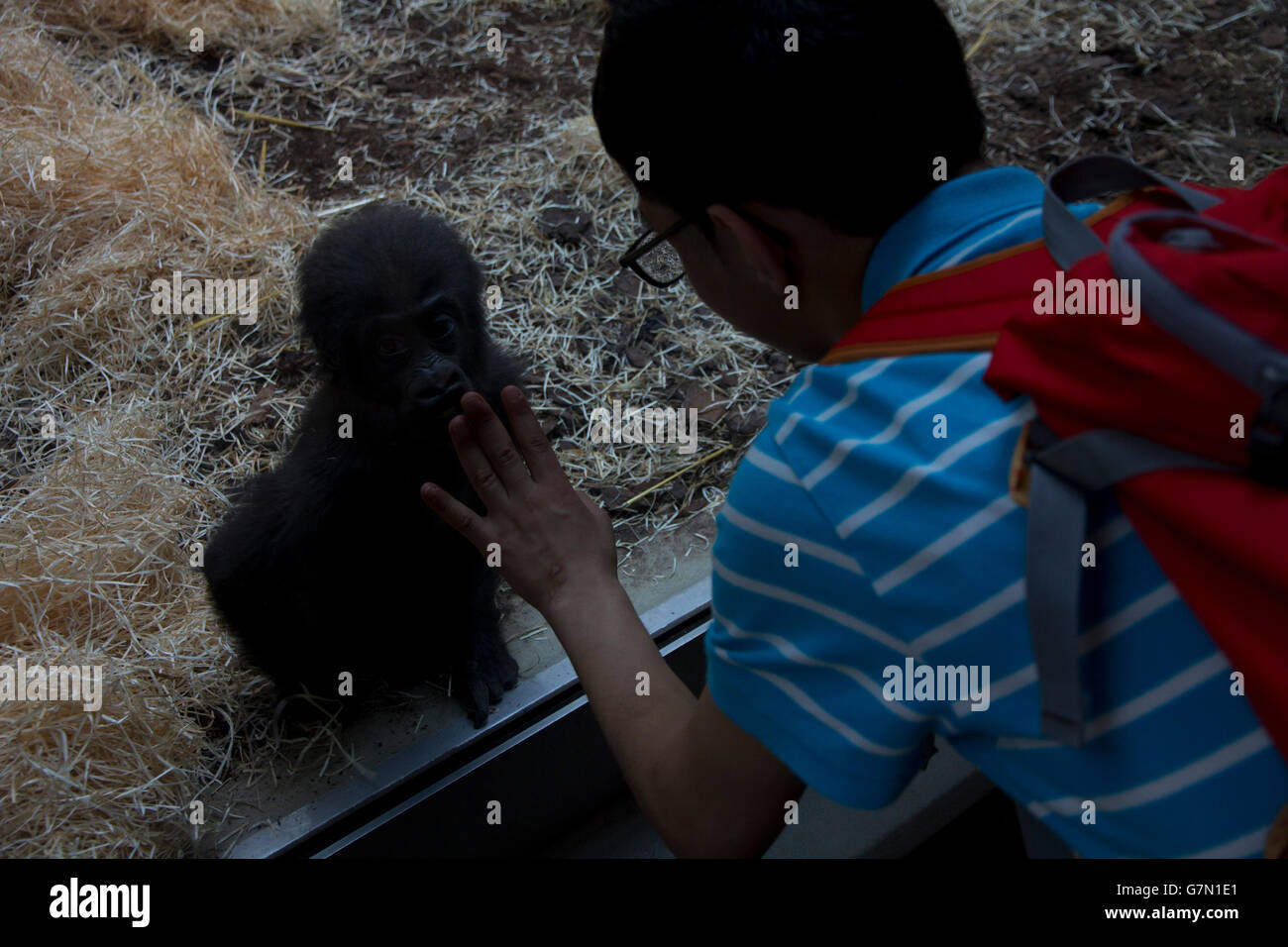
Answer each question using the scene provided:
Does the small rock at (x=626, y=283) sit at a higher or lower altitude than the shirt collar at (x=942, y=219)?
lower

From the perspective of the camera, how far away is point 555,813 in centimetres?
215

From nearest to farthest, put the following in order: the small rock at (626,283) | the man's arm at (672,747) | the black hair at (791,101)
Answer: the black hair at (791,101) < the man's arm at (672,747) < the small rock at (626,283)

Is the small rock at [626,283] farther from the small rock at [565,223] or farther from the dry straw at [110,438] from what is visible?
the dry straw at [110,438]

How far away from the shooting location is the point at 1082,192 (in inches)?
45.8

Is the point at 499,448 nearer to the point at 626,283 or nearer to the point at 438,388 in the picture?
the point at 438,388

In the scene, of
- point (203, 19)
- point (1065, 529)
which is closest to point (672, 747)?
point (1065, 529)

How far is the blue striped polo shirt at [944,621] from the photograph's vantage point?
896 millimetres

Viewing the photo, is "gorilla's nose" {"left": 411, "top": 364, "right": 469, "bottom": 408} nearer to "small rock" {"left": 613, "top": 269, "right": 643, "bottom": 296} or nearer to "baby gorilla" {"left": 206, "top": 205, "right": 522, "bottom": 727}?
"baby gorilla" {"left": 206, "top": 205, "right": 522, "bottom": 727}

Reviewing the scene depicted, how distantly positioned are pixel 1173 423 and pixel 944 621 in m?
0.26

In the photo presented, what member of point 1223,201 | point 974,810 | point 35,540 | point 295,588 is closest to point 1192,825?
point 1223,201

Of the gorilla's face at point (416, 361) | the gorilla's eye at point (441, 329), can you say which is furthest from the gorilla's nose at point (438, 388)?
the gorilla's eye at point (441, 329)
